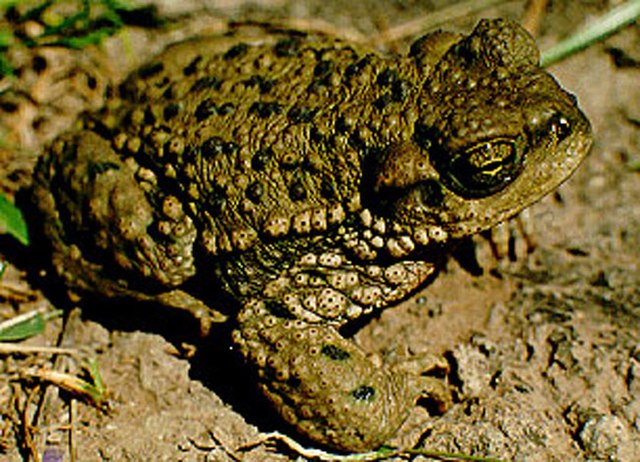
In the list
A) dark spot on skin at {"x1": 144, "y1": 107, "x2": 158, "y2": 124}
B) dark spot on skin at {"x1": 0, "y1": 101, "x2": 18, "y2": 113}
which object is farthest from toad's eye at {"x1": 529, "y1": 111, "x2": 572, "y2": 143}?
dark spot on skin at {"x1": 0, "y1": 101, "x2": 18, "y2": 113}

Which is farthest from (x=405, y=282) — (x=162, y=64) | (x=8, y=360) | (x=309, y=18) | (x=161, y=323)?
(x=309, y=18)

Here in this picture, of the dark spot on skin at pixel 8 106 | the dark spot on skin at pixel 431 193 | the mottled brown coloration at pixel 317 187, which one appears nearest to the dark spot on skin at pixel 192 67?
the mottled brown coloration at pixel 317 187

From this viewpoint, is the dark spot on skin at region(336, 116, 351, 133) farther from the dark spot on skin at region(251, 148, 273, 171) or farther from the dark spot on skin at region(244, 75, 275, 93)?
the dark spot on skin at region(244, 75, 275, 93)

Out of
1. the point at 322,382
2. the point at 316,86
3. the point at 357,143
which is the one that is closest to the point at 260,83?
the point at 316,86

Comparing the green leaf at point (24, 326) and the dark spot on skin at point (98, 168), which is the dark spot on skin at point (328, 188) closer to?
the dark spot on skin at point (98, 168)

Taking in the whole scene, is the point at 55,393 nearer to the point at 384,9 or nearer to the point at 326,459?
the point at 326,459

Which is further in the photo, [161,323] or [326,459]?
[161,323]

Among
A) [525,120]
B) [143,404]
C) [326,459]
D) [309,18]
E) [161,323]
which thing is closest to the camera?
[525,120]

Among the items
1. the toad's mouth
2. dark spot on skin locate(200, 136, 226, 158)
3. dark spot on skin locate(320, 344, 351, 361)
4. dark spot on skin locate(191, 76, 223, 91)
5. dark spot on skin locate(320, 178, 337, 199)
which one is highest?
dark spot on skin locate(191, 76, 223, 91)
